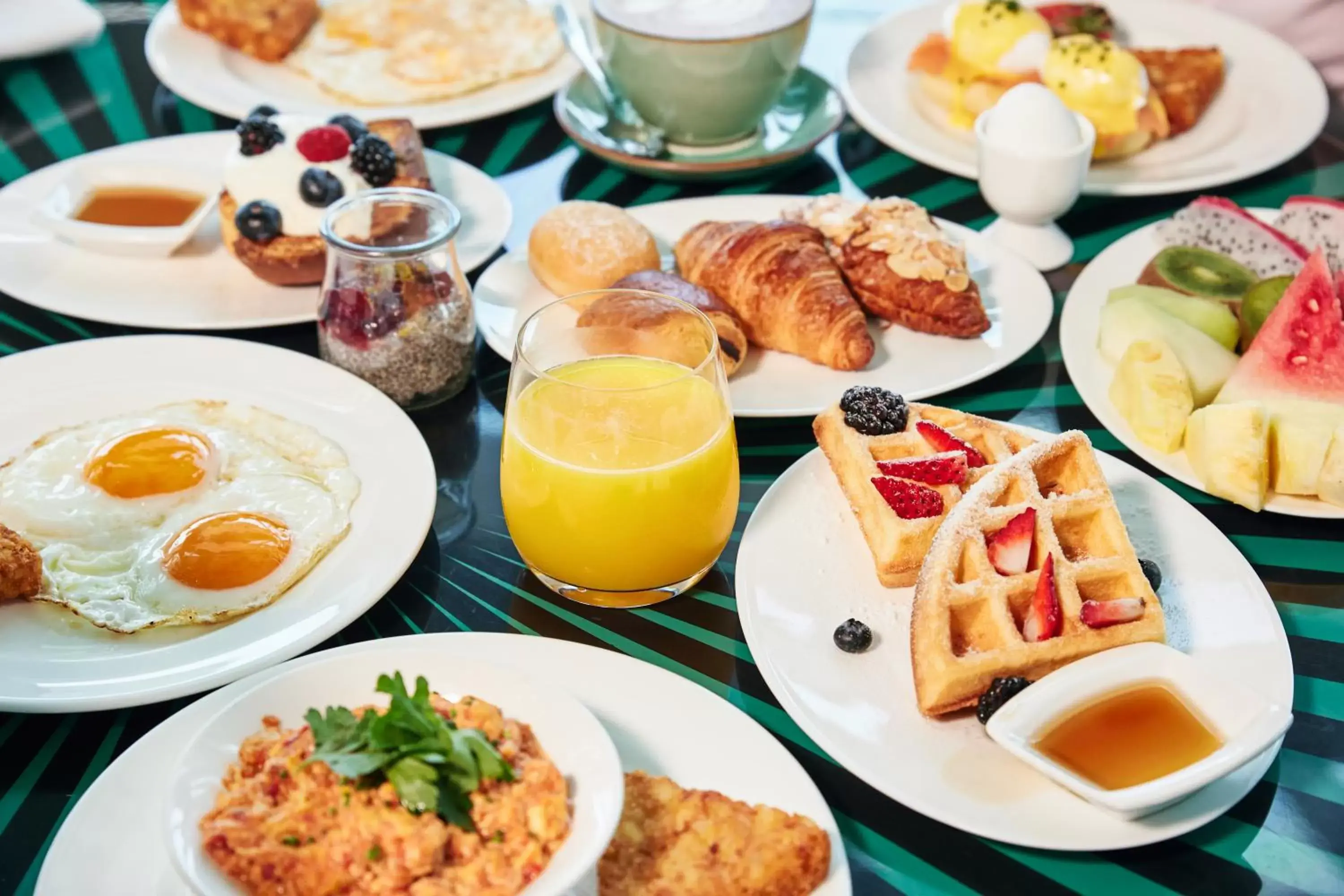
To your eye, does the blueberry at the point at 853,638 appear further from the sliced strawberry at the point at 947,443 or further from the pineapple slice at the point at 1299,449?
the pineapple slice at the point at 1299,449

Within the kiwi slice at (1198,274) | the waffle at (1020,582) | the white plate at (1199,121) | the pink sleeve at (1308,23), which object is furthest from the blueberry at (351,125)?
the pink sleeve at (1308,23)

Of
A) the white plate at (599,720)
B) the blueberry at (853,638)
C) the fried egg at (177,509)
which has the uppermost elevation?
the white plate at (599,720)

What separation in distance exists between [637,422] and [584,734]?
19.1 inches

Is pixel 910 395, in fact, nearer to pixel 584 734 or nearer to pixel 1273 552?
pixel 1273 552

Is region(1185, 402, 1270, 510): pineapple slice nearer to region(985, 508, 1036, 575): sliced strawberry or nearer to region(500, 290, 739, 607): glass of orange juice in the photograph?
region(985, 508, 1036, 575): sliced strawberry

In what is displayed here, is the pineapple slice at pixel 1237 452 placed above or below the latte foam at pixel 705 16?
below

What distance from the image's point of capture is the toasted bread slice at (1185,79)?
10.6ft

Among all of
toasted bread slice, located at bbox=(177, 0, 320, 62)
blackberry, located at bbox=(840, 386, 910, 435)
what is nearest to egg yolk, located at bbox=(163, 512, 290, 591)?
blackberry, located at bbox=(840, 386, 910, 435)

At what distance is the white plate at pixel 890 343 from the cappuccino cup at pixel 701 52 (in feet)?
1.34

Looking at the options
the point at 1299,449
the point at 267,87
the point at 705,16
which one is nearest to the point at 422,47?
the point at 267,87

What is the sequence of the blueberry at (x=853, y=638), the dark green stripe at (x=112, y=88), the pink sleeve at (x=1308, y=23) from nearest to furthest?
the blueberry at (x=853, y=638)
the dark green stripe at (x=112, y=88)
the pink sleeve at (x=1308, y=23)

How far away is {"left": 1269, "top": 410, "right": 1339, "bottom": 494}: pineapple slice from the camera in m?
2.09

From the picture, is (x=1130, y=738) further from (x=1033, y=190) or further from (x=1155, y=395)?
(x=1033, y=190)

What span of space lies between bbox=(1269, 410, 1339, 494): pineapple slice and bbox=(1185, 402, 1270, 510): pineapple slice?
2 cm
